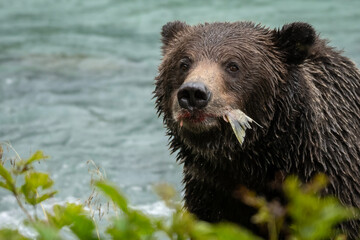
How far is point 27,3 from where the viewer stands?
1619 centimetres

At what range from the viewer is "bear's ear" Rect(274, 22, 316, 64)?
5.01m

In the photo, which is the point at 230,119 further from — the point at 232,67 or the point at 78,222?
the point at 78,222

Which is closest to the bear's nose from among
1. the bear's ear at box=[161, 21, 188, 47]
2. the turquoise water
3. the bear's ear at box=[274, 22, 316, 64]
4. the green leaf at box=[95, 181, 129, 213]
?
the bear's ear at box=[274, 22, 316, 64]

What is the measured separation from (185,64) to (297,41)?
782 millimetres

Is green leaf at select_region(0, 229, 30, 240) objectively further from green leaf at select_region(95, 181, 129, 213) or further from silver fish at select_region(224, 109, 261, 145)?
silver fish at select_region(224, 109, 261, 145)

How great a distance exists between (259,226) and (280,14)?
1030 centimetres

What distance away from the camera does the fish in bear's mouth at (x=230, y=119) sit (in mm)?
4570

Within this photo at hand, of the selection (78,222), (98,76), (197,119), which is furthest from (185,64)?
(98,76)

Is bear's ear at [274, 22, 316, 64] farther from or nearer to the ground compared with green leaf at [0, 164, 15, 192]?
nearer to the ground

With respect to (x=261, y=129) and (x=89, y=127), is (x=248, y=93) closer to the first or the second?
(x=261, y=129)

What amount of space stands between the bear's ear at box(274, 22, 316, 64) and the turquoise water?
2617 millimetres

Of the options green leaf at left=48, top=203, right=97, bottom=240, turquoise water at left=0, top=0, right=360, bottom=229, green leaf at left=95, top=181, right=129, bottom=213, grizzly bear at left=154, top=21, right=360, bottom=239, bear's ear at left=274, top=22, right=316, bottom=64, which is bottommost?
turquoise water at left=0, top=0, right=360, bottom=229

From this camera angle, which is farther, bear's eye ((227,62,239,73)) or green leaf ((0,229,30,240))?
bear's eye ((227,62,239,73))

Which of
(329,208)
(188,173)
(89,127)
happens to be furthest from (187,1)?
(329,208)
